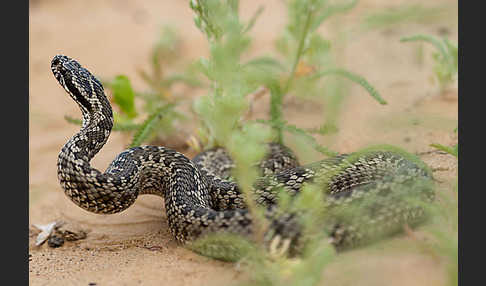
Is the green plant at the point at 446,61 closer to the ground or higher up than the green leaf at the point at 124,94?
higher up

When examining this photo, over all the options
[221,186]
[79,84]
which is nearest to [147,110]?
[79,84]

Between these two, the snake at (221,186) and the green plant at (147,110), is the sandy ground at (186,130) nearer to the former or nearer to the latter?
the snake at (221,186)

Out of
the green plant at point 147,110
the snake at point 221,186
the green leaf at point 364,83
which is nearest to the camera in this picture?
the snake at point 221,186

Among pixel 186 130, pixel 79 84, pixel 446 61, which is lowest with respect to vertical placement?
pixel 186 130

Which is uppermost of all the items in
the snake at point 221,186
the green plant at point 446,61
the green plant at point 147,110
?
the green plant at point 446,61

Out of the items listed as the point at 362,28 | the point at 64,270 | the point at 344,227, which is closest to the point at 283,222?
the point at 344,227

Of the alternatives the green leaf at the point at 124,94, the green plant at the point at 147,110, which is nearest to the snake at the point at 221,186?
the green plant at the point at 147,110

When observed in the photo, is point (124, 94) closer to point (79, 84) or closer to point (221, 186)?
point (79, 84)
